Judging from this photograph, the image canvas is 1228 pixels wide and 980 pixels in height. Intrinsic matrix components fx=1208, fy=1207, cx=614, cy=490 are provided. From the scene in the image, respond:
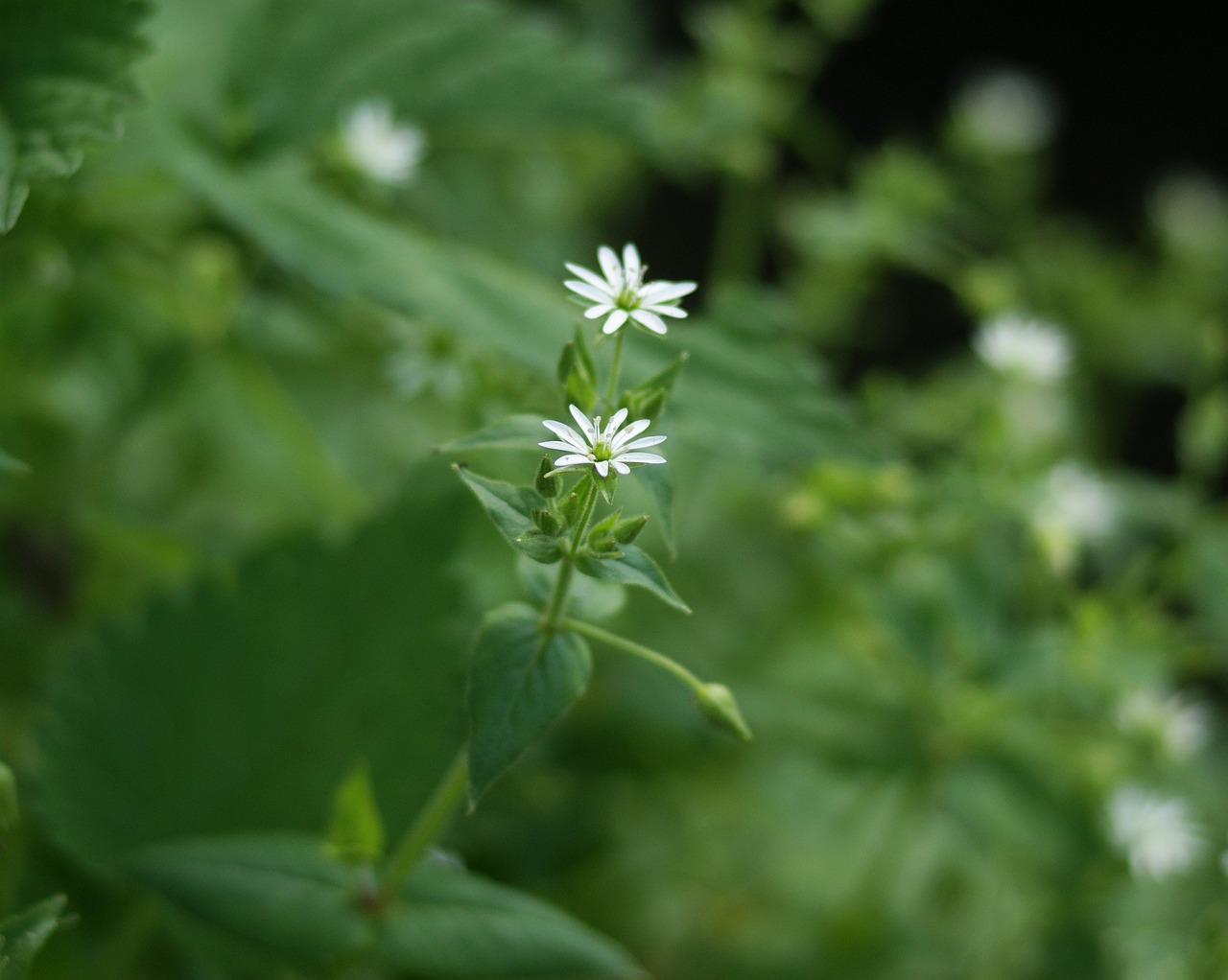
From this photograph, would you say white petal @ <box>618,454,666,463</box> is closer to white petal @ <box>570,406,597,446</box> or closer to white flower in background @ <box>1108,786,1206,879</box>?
white petal @ <box>570,406,597,446</box>

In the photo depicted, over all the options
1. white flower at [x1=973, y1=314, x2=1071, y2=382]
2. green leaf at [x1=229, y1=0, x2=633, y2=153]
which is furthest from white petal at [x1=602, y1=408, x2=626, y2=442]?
white flower at [x1=973, y1=314, x2=1071, y2=382]

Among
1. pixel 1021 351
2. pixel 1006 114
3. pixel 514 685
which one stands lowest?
pixel 514 685

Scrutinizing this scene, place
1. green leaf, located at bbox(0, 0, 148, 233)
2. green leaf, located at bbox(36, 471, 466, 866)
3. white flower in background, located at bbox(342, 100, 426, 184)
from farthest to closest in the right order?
white flower in background, located at bbox(342, 100, 426, 184) < green leaf, located at bbox(36, 471, 466, 866) < green leaf, located at bbox(0, 0, 148, 233)

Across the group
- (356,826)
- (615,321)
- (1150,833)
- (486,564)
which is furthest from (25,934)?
(1150,833)

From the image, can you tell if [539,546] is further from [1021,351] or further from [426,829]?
[1021,351]

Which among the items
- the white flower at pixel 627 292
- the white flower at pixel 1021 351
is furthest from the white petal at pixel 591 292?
the white flower at pixel 1021 351

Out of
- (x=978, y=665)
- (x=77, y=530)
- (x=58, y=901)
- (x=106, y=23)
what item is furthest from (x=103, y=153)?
(x=978, y=665)

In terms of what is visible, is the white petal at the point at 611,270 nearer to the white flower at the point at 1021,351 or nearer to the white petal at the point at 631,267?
the white petal at the point at 631,267
